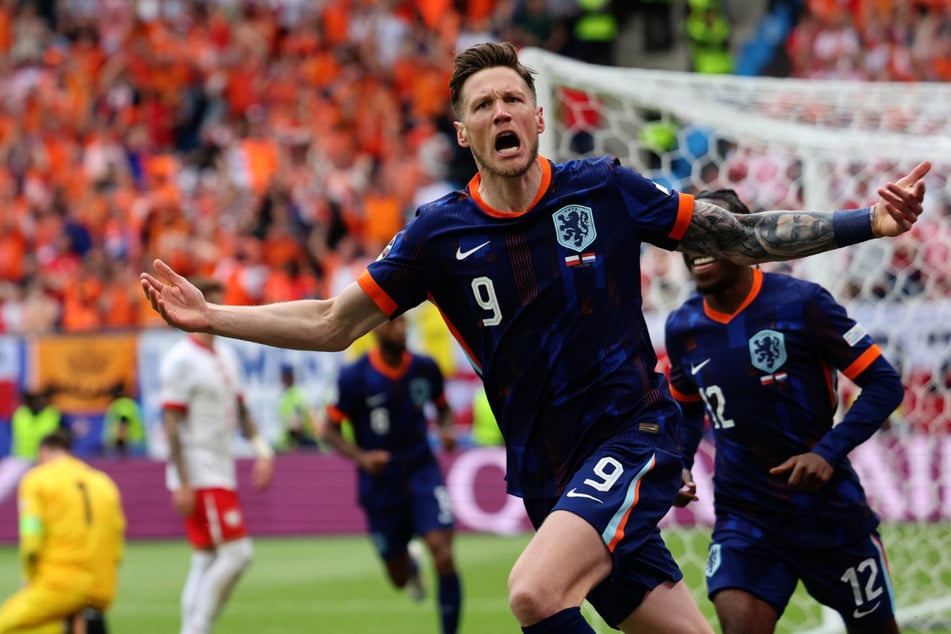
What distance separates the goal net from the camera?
8.80 m

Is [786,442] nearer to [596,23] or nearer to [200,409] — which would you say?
[200,409]

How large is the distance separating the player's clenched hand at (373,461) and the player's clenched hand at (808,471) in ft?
15.6

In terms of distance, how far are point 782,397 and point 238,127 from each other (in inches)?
709

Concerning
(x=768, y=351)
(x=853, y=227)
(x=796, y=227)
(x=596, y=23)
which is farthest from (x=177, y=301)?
(x=596, y=23)

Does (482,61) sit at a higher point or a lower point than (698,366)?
higher

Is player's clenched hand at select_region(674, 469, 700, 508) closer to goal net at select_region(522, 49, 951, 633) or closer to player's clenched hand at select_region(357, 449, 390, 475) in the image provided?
goal net at select_region(522, 49, 951, 633)

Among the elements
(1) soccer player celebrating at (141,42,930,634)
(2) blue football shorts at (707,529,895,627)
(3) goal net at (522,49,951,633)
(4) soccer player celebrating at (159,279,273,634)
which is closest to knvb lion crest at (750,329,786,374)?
(2) blue football shorts at (707,529,895,627)

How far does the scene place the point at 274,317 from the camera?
16.9 feet

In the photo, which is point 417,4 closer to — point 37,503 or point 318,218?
point 318,218

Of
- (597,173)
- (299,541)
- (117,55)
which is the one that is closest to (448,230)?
(597,173)

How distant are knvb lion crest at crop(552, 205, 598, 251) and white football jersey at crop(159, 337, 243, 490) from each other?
Result: 210 inches

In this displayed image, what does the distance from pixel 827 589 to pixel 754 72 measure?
48.3 ft

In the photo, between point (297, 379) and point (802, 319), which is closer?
point (802, 319)

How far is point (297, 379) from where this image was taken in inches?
659
